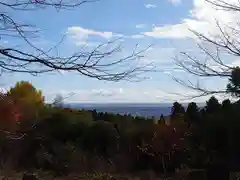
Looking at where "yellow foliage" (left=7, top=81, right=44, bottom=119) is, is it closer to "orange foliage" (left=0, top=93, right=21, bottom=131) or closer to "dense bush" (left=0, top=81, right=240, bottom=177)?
"dense bush" (left=0, top=81, right=240, bottom=177)

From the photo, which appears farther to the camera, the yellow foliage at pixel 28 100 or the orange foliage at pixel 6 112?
the yellow foliage at pixel 28 100

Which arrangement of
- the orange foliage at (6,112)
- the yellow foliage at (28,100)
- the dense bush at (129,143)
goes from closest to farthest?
the orange foliage at (6,112) < the dense bush at (129,143) < the yellow foliage at (28,100)

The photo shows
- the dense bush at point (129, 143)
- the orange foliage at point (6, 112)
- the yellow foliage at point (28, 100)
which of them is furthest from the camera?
the yellow foliage at point (28, 100)

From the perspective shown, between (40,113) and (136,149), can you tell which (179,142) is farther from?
(40,113)

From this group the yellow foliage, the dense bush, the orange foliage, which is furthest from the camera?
the yellow foliage

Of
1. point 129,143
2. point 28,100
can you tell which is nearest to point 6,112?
point 129,143

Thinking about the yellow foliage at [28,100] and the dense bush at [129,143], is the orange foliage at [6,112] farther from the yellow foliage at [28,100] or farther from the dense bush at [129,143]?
the dense bush at [129,143]

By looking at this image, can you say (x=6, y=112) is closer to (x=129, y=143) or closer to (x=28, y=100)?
(x=129, y=143)

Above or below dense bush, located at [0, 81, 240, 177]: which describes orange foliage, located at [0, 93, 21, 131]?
above

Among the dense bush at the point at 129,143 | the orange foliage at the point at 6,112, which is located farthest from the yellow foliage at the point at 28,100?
the orange foliage at the point at 6,112

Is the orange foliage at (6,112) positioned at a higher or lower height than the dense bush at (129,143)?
higher

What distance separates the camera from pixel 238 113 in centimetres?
1371

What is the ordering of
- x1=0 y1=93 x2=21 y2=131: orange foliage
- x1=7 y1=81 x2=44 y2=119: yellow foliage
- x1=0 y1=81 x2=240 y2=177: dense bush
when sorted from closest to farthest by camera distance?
x1=0 y1=93 x2=21 y2=131: orange foliage < x1=0 y1=81 x2=240 y2=177: dense bush < x1=7 y1=81 x2=44 y2=119: yellow foliage

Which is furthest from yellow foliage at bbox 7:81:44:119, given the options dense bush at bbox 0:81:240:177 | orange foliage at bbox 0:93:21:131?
orange foliage at bbox 0:93:21:131
